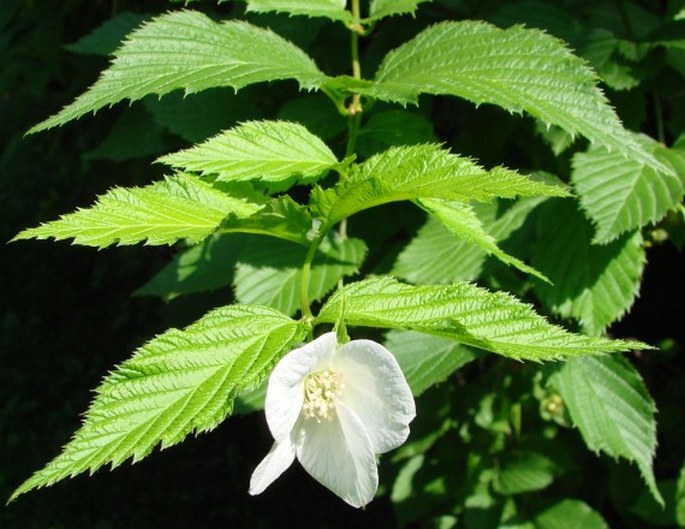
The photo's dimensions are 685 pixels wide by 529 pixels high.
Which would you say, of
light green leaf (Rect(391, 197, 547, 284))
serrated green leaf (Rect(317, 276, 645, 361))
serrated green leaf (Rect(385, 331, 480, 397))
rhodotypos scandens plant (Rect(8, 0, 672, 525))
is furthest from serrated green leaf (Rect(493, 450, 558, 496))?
serrated green leaf (Rect(317, 276, 645, 361))

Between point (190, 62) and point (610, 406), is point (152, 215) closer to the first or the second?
point (190, 62)

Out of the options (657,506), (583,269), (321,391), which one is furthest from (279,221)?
(657,506)

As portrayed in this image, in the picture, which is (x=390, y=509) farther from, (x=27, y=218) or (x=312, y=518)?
(x=27, y=218)

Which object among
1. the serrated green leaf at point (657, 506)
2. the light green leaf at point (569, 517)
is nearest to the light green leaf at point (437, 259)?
the light green leaf at point (569, 517)

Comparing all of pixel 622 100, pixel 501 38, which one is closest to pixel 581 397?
pixel 622 100

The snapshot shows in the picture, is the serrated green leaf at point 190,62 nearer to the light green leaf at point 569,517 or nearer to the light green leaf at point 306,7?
the light green leaf at point 306,7

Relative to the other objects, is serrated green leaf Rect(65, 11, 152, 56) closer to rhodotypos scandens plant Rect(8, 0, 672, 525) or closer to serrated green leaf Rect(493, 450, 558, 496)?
rhodotypos scandens plant Rect(8, 0, 672, 525)

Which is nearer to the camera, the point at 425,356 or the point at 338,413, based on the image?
the point at 338,413
